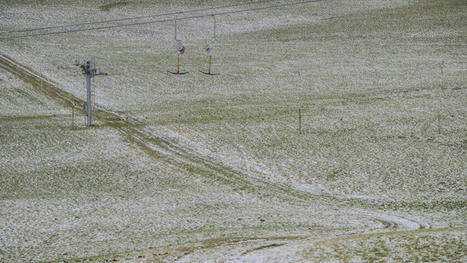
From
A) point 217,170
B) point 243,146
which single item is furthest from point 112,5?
point 217,170

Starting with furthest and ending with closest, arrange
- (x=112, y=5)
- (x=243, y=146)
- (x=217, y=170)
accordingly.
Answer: (x=112, y=5) → (x=243, y=146) → (x=217, y=170)

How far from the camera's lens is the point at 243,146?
3747cm

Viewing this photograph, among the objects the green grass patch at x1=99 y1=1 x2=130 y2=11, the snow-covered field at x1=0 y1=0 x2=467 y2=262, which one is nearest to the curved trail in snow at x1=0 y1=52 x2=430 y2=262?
the snow-covered field at x1=0 y1=0 x2=467 y2=262

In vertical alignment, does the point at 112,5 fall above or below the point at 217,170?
above

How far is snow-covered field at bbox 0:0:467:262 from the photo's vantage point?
69.7 feet

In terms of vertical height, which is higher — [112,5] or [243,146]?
[112,5]

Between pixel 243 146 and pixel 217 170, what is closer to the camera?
pixel 217 170

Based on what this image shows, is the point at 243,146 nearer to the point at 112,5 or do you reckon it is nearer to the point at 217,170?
the point at 217,170

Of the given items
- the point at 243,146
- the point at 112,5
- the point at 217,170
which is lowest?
the point at 217,170

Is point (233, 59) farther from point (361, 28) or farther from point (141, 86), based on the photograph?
point (361, 28)

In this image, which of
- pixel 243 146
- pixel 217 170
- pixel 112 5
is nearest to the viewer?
pixel 217 170

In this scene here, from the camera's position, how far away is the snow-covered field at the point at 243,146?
69.7ft

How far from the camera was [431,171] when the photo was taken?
30.9m

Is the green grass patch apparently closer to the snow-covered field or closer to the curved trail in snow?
the snow-covered field
